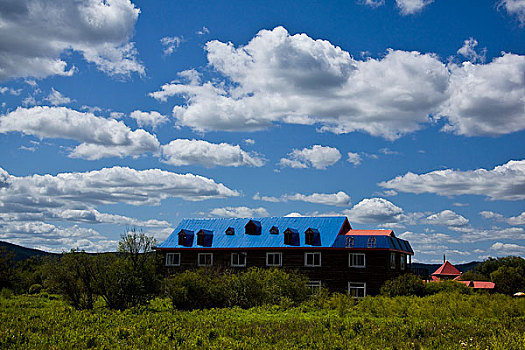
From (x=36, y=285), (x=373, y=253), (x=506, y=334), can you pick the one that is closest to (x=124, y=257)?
(x=506, y=334)

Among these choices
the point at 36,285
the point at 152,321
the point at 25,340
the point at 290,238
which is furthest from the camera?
the point at 36,285

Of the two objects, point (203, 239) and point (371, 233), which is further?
point (203, 239)

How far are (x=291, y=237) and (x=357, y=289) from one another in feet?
26.8

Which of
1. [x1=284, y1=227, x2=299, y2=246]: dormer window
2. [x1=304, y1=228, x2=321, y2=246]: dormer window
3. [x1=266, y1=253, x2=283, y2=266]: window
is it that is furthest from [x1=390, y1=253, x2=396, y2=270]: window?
[x1=266, y1=253, x2=283, y2=266]: window

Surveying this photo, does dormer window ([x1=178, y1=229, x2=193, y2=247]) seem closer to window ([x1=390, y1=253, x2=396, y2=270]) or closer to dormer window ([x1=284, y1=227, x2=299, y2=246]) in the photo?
dormer window ([x1=284, y1=227, x2=299, y2=246])

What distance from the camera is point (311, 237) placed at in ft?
167

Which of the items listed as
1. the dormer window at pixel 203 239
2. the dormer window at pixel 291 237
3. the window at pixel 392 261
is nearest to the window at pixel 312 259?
the dormer window at pixel 291 237

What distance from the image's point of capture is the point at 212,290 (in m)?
31.6

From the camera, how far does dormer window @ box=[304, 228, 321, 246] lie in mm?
50688

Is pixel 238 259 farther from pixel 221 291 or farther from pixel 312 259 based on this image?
pixel 221 291

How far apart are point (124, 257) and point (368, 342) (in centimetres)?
1841

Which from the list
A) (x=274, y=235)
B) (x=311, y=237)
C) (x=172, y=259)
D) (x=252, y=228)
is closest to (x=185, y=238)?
(x=172, y=259)

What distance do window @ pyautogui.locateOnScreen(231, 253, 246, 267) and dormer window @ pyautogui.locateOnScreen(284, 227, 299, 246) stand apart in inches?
192

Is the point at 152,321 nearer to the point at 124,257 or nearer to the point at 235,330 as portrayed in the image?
the point at 235,330
